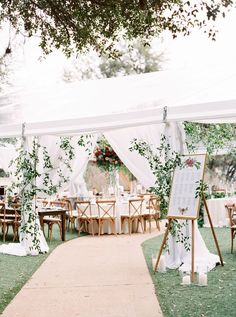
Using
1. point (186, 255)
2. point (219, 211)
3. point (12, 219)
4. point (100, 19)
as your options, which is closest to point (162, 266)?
point (186, 255)

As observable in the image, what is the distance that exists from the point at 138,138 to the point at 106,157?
7.64 ft

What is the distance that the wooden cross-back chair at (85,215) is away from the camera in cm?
1124

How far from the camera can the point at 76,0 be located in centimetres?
517

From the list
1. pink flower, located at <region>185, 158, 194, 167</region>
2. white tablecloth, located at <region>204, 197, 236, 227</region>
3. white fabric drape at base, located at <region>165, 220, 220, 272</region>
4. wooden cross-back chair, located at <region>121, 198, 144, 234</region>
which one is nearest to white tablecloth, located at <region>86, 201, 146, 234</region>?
wooden cross-back chair, located at <region>121, 198, 144, 234</region>

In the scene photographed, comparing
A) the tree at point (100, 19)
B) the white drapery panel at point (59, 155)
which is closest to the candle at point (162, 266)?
the tree at point (100, 19)

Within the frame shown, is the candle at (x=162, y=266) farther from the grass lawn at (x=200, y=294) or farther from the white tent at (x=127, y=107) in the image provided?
the white tent at (x=127, y=107)

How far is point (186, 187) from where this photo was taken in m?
6.48

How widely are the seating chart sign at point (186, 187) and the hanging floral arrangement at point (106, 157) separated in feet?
14.2

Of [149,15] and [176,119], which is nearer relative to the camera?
[149,15]

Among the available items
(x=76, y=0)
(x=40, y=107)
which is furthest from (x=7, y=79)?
(x=76, y=0)

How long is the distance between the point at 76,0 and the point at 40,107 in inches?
159

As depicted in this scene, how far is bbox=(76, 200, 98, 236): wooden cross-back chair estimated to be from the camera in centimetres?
1124

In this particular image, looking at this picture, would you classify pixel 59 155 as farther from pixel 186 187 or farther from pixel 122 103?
pixel 186 187

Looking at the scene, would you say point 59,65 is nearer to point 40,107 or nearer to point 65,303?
point 40,107
